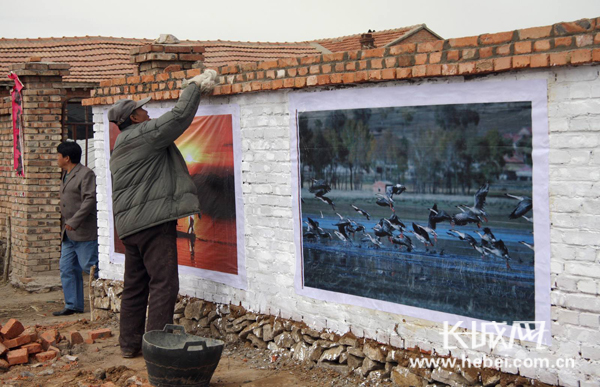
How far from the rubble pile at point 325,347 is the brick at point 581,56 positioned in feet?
6.07

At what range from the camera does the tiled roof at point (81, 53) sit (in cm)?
1614

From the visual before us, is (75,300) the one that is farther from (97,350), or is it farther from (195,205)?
(195,205)

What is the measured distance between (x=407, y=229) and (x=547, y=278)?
3.33 feet

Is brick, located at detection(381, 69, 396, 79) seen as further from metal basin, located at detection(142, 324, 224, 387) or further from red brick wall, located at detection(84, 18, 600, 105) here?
metal basin, located at detection(142, 324, 224, 387)

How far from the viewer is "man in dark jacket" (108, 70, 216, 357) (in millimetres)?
5359

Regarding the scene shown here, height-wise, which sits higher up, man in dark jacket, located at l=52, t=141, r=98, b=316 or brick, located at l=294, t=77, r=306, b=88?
brick, located at l=294, t=77, r=306, b=88

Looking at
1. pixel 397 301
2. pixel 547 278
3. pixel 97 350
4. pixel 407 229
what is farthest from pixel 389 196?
pixel 97 350

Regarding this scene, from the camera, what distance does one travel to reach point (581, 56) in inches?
140

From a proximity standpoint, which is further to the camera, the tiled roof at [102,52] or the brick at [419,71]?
the tiled roof at [102,52]

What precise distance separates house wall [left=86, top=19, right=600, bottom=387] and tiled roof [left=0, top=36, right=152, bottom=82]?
10396 millimetres

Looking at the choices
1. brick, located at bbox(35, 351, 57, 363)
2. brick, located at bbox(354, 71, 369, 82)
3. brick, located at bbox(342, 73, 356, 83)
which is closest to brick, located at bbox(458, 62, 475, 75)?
brick, located at bbox(354, 71, 369, 82)

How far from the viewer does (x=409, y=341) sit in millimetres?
4590

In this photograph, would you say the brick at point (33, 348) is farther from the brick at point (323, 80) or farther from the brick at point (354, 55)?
the brick at point (354, 55)

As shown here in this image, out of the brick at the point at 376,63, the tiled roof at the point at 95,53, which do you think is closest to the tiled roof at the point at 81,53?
the tiled roof at the point at 95,53
